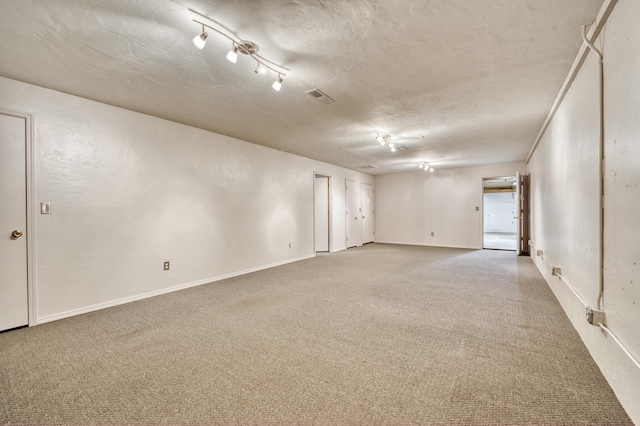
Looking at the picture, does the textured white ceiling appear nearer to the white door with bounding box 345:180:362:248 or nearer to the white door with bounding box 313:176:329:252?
the white door with bounding box 313:176:329:252

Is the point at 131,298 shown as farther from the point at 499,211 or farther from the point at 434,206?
the point at 499,211

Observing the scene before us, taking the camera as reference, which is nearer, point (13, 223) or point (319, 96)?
point (13, 223)

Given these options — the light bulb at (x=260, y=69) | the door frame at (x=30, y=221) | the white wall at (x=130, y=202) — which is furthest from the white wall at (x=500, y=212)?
the door frame at (x=30, y=221)

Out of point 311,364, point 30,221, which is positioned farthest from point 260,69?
point 30,221

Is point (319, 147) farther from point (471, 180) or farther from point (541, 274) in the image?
point (471, 180)

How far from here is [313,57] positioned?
90.2 inches

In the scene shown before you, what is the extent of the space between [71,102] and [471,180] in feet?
28.8

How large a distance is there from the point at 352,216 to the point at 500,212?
860 cm

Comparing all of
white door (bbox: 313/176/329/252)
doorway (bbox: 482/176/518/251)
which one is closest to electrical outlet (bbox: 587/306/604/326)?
white door (bbox: 313/176/329/252)

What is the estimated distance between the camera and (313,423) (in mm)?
1453

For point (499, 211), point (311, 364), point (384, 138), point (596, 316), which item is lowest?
point (311, 364)

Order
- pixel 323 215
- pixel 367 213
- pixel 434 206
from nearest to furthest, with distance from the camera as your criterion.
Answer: pixel 323 215 → pixel 434 206 → pixel 367 213

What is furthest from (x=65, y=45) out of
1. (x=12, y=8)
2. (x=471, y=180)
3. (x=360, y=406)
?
(x=471, y=180)

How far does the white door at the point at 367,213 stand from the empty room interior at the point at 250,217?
4.12 metres
